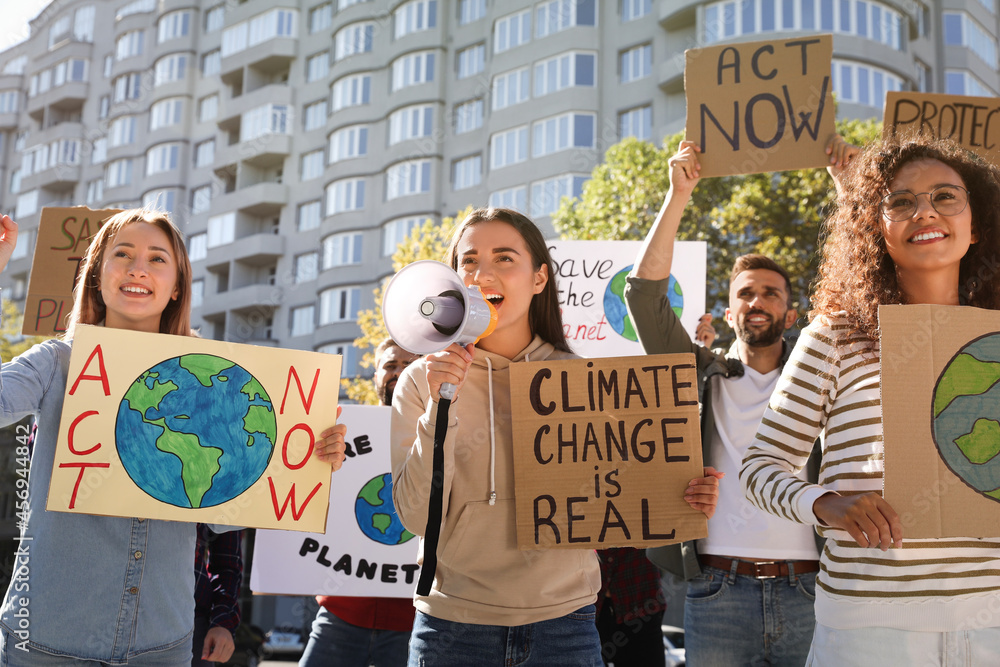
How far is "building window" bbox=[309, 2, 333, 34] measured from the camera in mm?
40438

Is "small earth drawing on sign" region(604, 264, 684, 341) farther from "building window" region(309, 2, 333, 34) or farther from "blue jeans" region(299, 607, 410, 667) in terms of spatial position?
"building window" region(309, 2, 333, 34)

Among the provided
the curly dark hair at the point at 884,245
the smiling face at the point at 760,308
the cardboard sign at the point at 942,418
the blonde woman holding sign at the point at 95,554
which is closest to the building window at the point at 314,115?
the smiling face at the point at 760,308

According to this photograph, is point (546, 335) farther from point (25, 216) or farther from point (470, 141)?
point (25, 216)

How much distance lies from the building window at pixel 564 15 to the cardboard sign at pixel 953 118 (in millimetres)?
27875

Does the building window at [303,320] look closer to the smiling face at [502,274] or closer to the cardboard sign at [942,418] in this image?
the smiling face at [502,274]

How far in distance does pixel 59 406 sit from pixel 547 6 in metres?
31.0

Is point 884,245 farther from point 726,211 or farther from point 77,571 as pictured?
point 726,211

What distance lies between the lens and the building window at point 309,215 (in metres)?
39.1

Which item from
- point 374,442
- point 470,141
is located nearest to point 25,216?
point 470,141

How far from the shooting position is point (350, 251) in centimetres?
3644

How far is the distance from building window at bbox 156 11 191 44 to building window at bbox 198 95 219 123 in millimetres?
3957

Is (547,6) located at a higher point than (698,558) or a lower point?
higher

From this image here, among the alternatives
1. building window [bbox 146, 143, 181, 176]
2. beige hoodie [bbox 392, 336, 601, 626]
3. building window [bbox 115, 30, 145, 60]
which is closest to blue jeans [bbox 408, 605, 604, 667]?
beige hoodie [bbox 392, 336, 601, 626]

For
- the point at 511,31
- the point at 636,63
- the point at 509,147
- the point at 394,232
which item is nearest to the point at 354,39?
the point at 511,31
